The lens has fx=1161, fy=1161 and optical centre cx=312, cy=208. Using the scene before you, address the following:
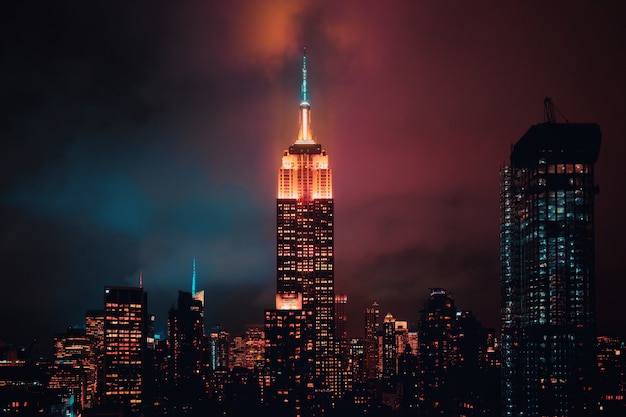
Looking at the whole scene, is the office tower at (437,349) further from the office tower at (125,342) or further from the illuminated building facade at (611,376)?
the office tower at (125,342)

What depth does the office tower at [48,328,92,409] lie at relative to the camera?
109125 millimetres

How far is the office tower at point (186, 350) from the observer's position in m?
136

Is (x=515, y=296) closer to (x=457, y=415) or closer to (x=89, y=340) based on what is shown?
(x=457, y=415)

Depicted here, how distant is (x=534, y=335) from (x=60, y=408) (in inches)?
1563

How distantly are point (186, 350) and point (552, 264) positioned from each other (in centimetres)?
5744

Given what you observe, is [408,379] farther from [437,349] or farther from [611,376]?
[611,376]

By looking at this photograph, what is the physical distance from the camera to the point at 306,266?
149625 millimetres

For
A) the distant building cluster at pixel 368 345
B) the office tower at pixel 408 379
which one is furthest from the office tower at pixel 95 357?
the office tower at pixel 408 379

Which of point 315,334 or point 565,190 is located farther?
point 315,334

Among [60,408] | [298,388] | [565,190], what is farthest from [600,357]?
[60,408]

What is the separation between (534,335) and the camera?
98375 millimetres

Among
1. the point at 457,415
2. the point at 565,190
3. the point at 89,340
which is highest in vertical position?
the point at 565,190

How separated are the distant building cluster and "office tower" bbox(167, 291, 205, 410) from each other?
0.20 meters

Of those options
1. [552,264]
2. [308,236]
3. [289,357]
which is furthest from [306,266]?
[552,264]
